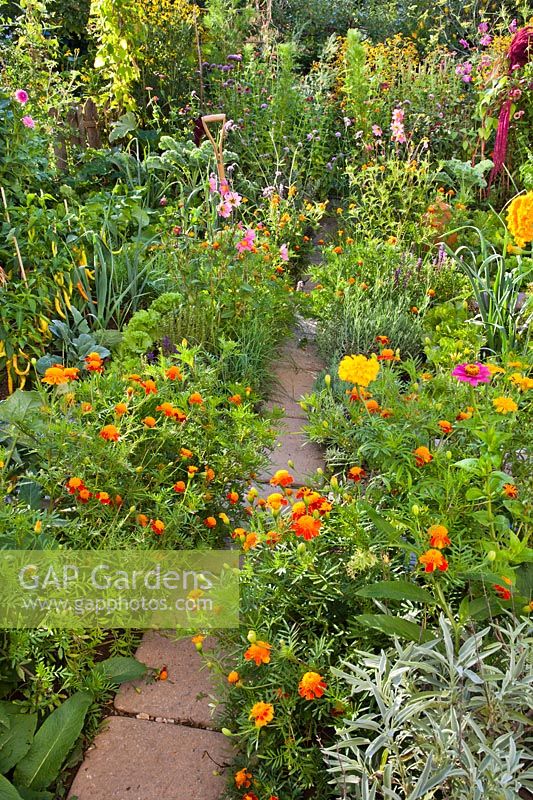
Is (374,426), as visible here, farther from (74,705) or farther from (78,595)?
(74,705)

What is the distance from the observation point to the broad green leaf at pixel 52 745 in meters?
1.50

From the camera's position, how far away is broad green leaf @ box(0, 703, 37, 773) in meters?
1.50

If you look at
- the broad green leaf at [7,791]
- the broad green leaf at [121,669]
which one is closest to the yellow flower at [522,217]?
the broad green leaf at [121,669]

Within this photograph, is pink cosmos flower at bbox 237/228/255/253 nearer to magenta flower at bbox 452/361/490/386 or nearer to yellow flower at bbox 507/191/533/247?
yellow flower at bbox 507/191/533/247

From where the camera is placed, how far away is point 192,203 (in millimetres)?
4309

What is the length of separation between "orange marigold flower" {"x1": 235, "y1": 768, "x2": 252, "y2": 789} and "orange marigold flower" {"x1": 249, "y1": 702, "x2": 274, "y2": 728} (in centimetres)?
16

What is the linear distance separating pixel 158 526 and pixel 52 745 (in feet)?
1.75

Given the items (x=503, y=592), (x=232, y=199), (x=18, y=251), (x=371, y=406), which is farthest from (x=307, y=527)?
(x=232, y=199)

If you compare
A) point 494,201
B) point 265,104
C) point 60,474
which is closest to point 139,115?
point 265,104

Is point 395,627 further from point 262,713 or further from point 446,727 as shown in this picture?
point 262,713

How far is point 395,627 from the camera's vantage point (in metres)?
1.44

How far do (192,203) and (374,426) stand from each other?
283 cm

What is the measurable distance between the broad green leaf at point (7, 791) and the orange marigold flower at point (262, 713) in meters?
0.49

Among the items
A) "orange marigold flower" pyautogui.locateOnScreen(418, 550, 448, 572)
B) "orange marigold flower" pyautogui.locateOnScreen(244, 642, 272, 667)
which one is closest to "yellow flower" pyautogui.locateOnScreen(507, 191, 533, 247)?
"orange marigold flower" pyautogui.locateOnScreen(418, 550, 448, 572)
